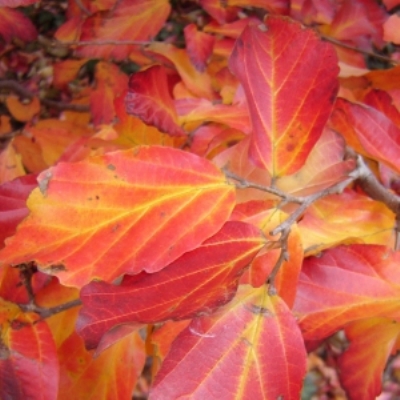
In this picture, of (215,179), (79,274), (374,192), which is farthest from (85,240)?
(374,192)

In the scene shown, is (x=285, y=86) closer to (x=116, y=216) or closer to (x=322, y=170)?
(x=322, y=170)

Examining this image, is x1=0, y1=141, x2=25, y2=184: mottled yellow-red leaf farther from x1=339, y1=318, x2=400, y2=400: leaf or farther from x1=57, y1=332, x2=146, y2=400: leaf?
x1=339, y1=318, x2=400, y2=400: leaf

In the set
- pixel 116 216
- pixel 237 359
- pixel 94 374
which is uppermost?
pixel 116 216

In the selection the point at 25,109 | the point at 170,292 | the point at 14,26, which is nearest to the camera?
the point at 170,292

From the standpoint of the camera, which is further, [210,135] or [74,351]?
[210,135]

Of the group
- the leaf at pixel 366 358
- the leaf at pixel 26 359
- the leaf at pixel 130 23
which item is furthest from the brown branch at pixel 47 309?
the leaf at pixel 130 23

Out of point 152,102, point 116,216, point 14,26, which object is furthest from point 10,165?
point 116,216

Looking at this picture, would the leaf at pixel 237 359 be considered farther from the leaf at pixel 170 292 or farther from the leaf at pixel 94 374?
the leaf at pixel 94 374

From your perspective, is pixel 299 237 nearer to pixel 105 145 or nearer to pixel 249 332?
pixel 249 332
